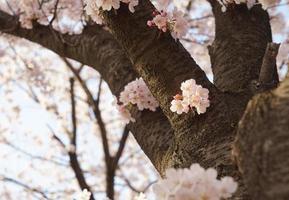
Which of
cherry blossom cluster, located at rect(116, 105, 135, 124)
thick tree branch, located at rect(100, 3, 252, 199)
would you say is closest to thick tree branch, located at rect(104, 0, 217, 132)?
thick tree branch, located at rect(100, 3, 252, 199)

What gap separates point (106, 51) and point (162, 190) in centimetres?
221

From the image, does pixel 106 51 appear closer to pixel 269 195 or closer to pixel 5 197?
pixel 269 195

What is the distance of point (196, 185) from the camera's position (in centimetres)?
127

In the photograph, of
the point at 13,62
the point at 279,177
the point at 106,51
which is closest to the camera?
the point at 279,177

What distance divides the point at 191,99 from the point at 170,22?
24.1 inches

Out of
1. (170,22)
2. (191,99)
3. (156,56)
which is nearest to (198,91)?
(191,99)

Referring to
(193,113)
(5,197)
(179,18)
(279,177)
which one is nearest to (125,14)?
(179,18)

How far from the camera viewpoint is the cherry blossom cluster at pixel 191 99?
6.93 ft

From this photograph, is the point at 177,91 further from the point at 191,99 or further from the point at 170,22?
the point at 170,22

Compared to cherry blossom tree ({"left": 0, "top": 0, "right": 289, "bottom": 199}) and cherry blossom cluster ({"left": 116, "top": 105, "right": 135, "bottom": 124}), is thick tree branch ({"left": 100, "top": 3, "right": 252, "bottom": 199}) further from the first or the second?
cherry blossom cluster ({"left": 116, "top": 105, "right": 135, "bottom": 124})

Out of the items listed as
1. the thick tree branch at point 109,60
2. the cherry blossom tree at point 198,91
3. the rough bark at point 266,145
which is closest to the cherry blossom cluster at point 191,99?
the cherry blossom tree at point 198,91

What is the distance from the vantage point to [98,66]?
11.3ft

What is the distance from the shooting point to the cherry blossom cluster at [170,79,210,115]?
211 cm

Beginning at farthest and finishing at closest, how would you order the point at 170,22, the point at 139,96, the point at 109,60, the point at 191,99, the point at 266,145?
the point at 109,60, the point at 139,96, the point at 170,22, the point at 191,99, the point at 266,145
